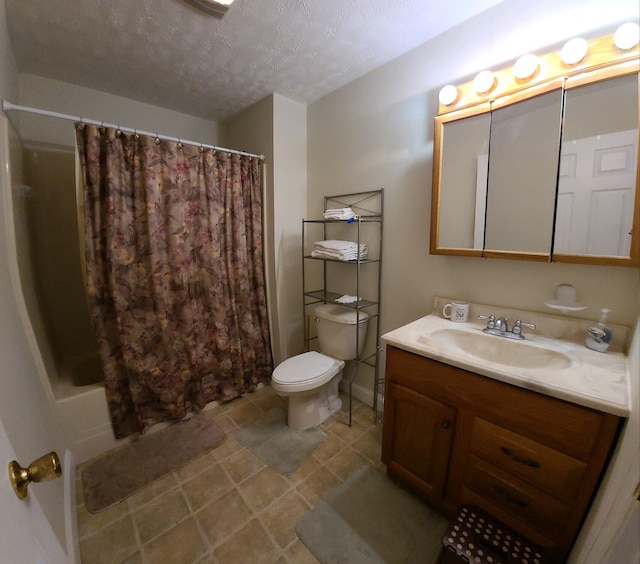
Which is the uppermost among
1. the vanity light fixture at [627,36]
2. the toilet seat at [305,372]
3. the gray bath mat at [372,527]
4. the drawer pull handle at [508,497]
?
the vanity light fixture at [627,36]

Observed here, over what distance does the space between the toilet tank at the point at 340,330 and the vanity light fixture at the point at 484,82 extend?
4.49ft

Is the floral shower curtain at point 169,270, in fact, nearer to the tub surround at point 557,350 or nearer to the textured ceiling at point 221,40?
the textured ceiling at point 221,40

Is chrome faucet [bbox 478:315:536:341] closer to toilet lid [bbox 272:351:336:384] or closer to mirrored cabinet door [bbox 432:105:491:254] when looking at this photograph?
mirrored cabinet door [bbox 432:105:491:254]

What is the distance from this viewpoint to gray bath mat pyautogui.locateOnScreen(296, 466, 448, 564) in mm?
1187

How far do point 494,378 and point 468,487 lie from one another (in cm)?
52

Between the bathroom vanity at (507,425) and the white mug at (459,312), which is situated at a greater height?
the white mug at (459,312)

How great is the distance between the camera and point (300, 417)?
1887 millimetres

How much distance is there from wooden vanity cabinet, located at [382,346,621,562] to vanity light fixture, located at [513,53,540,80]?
4.24ft

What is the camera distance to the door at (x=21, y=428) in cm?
50

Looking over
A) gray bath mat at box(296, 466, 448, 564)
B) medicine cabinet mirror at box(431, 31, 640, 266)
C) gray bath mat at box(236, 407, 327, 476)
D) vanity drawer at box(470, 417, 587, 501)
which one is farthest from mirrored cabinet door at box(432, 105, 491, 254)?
gray bath mat at box(236, 407, 327, 476)

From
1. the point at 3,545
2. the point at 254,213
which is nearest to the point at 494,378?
the point at 3,545

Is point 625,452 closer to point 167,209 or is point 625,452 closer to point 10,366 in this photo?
point 10,366

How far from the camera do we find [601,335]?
44.6 inches

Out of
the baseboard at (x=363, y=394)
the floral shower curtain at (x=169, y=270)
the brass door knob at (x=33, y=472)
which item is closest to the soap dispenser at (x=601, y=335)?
the baseboard at (x=363, y=394)
